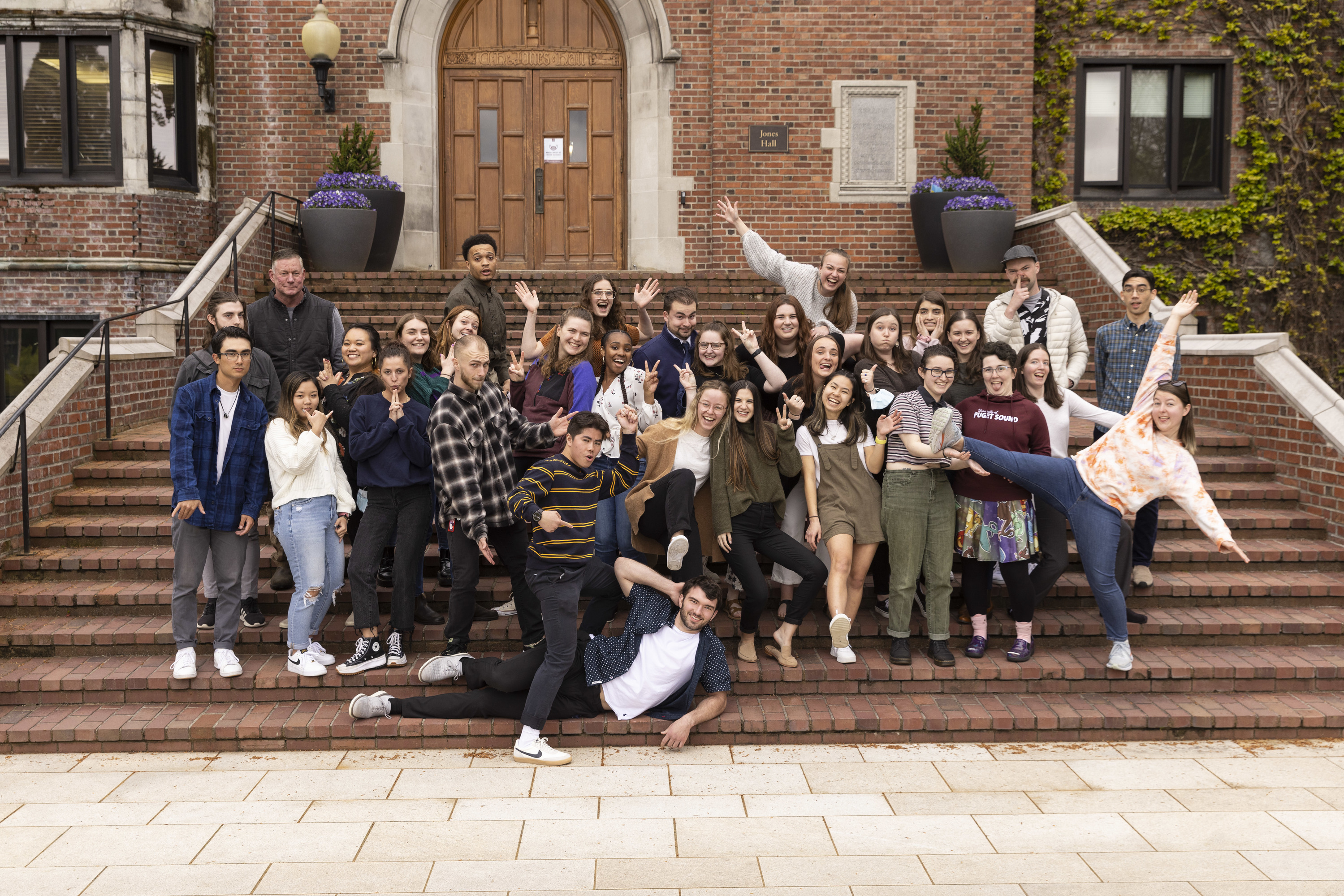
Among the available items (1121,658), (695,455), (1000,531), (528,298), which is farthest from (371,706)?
(1121,658)

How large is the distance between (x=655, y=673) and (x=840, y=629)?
1.13 m

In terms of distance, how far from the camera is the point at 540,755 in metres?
5.12

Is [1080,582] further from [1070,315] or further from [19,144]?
[19,144]

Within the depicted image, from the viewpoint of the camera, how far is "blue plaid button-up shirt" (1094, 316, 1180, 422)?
6.88m

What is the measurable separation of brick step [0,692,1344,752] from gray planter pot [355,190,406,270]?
658 centimetres

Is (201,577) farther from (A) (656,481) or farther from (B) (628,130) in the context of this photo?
(B) (628,130)

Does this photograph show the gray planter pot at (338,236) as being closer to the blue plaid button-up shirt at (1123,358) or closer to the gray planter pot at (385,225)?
the gray planter pot at (385,225)

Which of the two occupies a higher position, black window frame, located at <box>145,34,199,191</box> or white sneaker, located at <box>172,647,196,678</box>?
black window frame, located at <box>145,34,199,191</box>

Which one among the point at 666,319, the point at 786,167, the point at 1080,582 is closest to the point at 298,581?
the point at 666,319

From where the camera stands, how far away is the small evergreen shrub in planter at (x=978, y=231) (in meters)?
10.9

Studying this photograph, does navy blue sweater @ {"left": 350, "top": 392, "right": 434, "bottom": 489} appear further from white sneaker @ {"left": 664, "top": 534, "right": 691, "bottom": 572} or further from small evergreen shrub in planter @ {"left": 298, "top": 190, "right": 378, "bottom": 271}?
small evergreen shrub in planter @ {"left": 298, "top": 190, "right": 378, "bottom": 271}

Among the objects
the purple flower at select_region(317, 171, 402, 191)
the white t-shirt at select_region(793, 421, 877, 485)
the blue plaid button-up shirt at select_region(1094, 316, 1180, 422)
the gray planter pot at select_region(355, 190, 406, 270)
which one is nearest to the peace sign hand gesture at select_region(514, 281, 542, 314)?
the white t-shirt at select_region(793, 421, 877, 485)

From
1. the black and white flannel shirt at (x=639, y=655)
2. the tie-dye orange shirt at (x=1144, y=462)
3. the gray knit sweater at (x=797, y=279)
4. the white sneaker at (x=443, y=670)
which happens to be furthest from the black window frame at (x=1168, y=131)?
the white sneaker at (x=443, y=670)

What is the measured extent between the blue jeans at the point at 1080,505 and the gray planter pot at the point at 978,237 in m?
5.61
